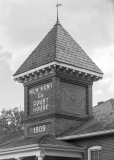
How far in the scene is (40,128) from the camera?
27.2 meters

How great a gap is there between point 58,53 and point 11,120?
42399 mm

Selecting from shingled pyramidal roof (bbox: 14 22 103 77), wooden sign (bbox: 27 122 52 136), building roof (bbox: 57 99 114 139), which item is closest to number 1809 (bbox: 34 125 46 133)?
wooden sign (bbox: 27 122 52 136)

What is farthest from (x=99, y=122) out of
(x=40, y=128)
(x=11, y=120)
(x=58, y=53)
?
(x=11, y=120)

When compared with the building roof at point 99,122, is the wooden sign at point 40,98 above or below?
above

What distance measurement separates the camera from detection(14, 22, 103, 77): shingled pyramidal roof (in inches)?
1070

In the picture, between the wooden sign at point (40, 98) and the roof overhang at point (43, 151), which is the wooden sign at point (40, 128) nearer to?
the wooden sign at point (40, 98)

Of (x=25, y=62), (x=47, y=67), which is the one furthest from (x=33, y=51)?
(x=47, y=67)

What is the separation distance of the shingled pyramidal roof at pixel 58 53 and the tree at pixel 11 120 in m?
37.8

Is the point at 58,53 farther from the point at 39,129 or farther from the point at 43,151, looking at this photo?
the point at 43,151

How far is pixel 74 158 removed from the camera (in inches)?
991

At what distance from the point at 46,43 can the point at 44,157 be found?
8.15 meters

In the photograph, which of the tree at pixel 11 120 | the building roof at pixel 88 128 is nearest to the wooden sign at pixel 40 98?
the building roof at pixel 88 128

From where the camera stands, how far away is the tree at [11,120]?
218ft

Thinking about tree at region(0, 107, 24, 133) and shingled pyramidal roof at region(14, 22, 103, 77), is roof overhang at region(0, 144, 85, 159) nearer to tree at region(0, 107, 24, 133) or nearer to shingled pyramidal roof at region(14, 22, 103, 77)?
shingled pyramidal roof at region(14, 22, 103, 77)
